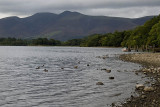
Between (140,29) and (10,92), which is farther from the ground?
(140,29)

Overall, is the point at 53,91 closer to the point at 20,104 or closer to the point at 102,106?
the point at 20,104

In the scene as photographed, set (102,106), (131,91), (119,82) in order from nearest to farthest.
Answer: (102,106) < (131,91) < (119,82)

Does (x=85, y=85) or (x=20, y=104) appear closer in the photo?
(x=20, y=104)

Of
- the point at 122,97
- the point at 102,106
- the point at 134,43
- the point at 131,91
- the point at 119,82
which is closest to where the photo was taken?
the point at 102,106

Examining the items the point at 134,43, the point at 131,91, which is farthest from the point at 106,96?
the point at 134,43

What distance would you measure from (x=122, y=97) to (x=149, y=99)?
2.79 metres

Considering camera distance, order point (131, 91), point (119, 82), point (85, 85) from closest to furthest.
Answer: point (131, 91)
point (85, 85)
point (119, 82)

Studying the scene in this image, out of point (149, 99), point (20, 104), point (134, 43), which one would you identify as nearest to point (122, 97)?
point (149, 99)

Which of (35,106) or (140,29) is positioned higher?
(140,29)

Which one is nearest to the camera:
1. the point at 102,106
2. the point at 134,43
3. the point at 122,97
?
the point at 102,106

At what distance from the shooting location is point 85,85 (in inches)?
1042

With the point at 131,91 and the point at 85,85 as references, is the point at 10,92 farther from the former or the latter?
the point at 131,91

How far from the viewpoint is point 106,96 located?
21000mm

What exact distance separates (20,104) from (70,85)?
348 inches
